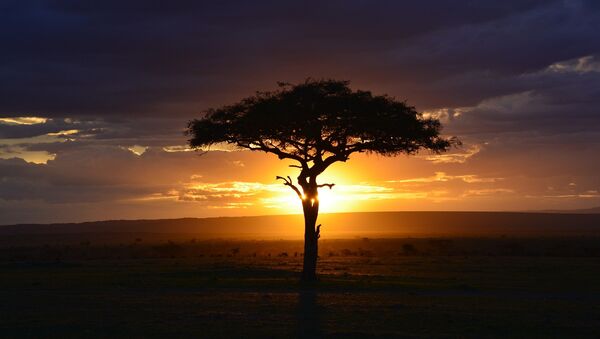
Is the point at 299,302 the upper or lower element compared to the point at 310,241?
lower

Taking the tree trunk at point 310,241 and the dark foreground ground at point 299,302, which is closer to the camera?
the dark foreground ground at point 299,302

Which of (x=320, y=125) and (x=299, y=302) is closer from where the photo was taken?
(x=299, y=302)

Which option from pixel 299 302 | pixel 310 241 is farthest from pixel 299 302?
pixel 310 241

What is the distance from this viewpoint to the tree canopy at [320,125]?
43219 mm

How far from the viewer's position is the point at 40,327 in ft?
79.2

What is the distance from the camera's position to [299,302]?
102ft

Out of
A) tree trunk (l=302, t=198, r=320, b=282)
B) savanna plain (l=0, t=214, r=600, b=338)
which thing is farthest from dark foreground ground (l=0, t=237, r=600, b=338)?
tree trunk (l=302, t=198, r=320, b=282)

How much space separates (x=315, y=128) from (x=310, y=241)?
5.89 m

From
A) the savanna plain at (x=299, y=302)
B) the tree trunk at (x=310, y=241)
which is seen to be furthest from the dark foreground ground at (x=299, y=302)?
the tree trunk at (x=310, y=241)

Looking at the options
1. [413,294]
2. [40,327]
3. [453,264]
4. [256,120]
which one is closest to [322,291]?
[413,294]

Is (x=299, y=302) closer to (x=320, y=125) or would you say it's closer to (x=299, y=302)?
(x=299, y=302)

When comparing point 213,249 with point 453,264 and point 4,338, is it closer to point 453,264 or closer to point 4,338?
point 453,264

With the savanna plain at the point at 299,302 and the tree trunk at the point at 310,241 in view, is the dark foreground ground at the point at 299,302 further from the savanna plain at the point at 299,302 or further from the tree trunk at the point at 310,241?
the tree trunk at the point at 310,241

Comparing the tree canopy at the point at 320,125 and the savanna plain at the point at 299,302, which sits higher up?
the tree canopy at the point at 320,125
